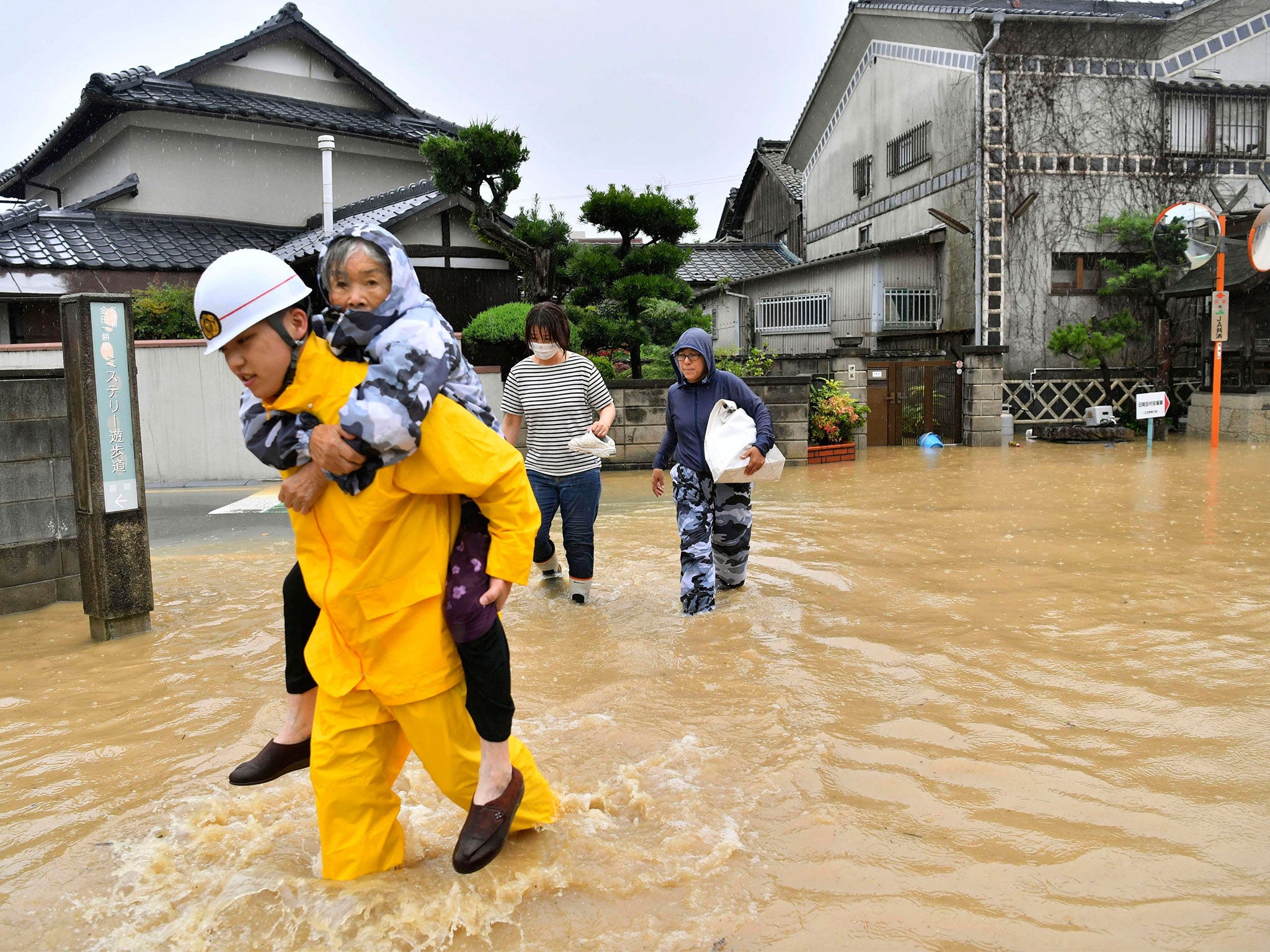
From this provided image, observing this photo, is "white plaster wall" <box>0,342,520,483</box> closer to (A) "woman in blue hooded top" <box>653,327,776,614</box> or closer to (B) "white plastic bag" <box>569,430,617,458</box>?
(B) "white plastic bag" <box>569,430,617,458</box>

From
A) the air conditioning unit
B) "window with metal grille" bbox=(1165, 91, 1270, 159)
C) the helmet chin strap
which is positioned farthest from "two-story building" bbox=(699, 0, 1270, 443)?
the helmet chin strap

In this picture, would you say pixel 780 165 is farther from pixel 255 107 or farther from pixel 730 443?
pixel 730 443

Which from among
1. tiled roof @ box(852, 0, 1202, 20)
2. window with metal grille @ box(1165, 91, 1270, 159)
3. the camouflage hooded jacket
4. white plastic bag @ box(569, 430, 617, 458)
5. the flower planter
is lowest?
the flower planter

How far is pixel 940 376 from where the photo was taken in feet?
56.0

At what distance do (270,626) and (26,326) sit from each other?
11938 mm

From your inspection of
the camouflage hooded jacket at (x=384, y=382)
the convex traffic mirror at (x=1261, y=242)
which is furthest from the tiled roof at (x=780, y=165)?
the camouflage hooded jacket at (x=384, y=382)

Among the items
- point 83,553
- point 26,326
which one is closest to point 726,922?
point 83,553

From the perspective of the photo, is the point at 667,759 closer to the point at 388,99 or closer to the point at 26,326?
the point at 26,326

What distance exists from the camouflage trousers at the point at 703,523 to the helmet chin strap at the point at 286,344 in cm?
337

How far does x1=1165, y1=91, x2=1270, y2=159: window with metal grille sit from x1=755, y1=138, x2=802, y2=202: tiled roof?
10.5 m

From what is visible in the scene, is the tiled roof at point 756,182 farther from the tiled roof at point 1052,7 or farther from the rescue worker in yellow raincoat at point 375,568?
the rescue worker in yellow raincoat at point 375,568

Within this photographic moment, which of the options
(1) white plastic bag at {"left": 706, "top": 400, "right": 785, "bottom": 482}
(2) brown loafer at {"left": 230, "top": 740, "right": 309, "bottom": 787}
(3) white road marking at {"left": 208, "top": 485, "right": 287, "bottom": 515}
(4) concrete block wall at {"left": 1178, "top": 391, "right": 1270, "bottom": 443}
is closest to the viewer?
(2) brown loafer at {"left": 230, "top": 740, "right": 309, "bottom": 787}

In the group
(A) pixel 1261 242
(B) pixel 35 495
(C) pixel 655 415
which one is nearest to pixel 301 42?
(C) pixel 655 415

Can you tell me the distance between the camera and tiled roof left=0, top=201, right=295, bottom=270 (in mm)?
14281
